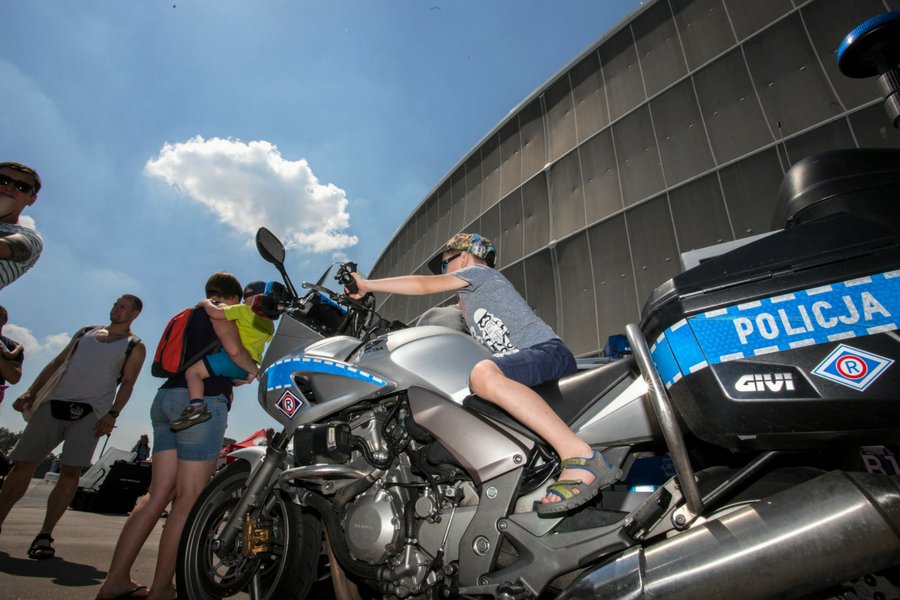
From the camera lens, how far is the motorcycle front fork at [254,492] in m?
2.22

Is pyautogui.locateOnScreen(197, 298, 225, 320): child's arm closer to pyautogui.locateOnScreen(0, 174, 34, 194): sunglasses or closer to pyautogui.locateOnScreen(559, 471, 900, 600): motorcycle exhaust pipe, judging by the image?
pyautogui.locateOnScreen(0, 174, 34, 194): sunglasses

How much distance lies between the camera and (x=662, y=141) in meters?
A: 10.8

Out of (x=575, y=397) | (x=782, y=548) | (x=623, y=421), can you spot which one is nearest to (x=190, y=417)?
(x=575, y=397)

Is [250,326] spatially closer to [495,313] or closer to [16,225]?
[16,225]

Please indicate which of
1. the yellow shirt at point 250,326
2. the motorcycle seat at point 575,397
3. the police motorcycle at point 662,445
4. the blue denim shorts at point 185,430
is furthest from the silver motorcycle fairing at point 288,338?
the motorcycle seat at point 575,397

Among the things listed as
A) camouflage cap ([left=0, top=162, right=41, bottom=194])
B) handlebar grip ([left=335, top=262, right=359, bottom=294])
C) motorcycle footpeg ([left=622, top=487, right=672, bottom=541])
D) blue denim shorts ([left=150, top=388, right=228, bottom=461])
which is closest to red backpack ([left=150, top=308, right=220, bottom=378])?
blue denim shorts ([left=150, top=388, right=228, bottom=461])

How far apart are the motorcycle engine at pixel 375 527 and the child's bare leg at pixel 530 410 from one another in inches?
22.3

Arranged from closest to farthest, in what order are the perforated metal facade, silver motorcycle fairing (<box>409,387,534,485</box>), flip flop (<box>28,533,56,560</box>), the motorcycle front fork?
silver motorcycle fairing (<box>409,387,534,485</box>)
the motorcycle front fork
flip flop (<box>28,533,56,560</box>)
the perforated metal facade

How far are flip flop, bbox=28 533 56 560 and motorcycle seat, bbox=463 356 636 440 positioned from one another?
3768mm

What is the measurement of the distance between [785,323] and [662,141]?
11297 mm

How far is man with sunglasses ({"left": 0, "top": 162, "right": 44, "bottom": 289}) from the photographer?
2012 mm

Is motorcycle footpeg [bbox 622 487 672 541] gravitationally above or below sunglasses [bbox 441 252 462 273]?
below

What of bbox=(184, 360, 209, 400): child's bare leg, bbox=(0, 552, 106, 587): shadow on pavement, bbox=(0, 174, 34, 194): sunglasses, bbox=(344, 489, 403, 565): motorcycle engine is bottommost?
bbox=(0, 552, 106, 587): shadow on pavement

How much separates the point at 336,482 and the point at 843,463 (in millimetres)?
1794
